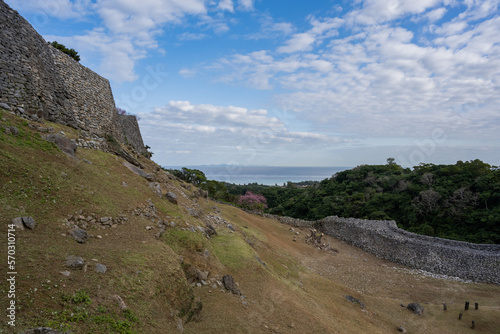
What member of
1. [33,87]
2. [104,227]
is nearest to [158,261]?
[104,227]

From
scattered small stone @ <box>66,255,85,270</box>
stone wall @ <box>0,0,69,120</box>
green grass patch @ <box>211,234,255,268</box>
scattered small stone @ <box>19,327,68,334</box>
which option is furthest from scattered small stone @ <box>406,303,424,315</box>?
stone wall @ <box>0,0,69,120</box>

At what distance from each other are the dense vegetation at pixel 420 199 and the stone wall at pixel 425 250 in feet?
12.8

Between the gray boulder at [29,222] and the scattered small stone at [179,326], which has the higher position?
the gray boulder at [29,222]

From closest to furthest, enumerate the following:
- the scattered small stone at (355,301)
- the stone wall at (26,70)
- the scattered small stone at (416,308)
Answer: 1. the stone wall at (26,70)
2. the scattered small stone at (355,301)
3. the scattered small stone at (416,308)

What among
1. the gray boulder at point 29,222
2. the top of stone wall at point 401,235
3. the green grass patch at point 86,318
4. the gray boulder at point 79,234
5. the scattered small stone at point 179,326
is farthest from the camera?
the top of stone wall at point 401,235

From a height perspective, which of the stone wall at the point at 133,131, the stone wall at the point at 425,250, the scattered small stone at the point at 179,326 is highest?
the stone wall at the point at 133,131

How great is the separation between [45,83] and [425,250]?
2612 centimetres

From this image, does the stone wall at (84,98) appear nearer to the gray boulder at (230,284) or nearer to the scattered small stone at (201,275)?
the scattered small stone at (201,275)

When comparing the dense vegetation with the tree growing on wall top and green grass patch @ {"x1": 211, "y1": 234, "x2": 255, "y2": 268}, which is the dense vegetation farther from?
green grass patch @ {"x1": 211, "y1": 234, "x2": 255, "y2": 268}

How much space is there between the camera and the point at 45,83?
A: 10.9 meters

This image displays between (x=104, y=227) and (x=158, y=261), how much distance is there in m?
1.94

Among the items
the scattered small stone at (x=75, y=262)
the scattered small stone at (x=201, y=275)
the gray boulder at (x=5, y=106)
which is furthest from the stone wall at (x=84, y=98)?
the scattered small stone at (x=201, y=275)

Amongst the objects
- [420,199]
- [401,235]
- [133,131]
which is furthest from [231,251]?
[420,199]

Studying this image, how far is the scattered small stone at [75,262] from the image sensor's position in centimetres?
508
